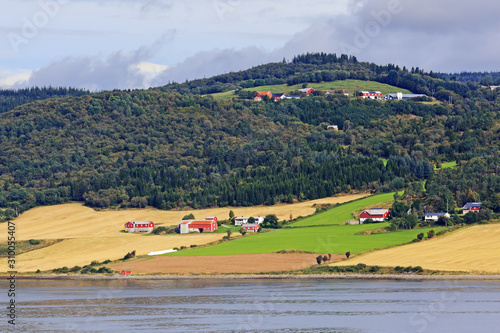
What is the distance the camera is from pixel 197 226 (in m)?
131

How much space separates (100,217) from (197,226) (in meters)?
28.9

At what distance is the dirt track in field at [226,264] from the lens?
9456 centimetres

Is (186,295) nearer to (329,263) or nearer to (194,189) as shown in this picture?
(329,263)

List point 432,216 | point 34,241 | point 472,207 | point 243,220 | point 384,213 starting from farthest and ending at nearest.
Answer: point 243,220, point 34,241, point 384,213, point 472,207, point 432,216

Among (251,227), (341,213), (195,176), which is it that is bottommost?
(251,227)

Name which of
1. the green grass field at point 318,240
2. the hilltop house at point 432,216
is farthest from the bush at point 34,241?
the hilltop house at point 432,216

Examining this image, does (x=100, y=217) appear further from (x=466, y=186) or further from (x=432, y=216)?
(x=466, y=186)

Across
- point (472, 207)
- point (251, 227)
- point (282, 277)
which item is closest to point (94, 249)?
point (251, 227)

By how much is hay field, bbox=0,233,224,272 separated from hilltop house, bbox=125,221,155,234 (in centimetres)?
718

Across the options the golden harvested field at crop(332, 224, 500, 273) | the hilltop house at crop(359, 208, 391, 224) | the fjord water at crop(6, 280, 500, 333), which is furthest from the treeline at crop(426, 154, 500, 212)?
the fjord water at crop(6, 280, 500, 333)

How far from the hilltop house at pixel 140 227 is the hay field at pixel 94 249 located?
23.5 ft

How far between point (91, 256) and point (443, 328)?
67863 mm

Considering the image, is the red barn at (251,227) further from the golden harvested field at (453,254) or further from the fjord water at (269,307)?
the fjord water at (269,307)

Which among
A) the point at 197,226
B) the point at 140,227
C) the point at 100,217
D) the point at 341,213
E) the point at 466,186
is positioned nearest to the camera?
the point at 466,186
